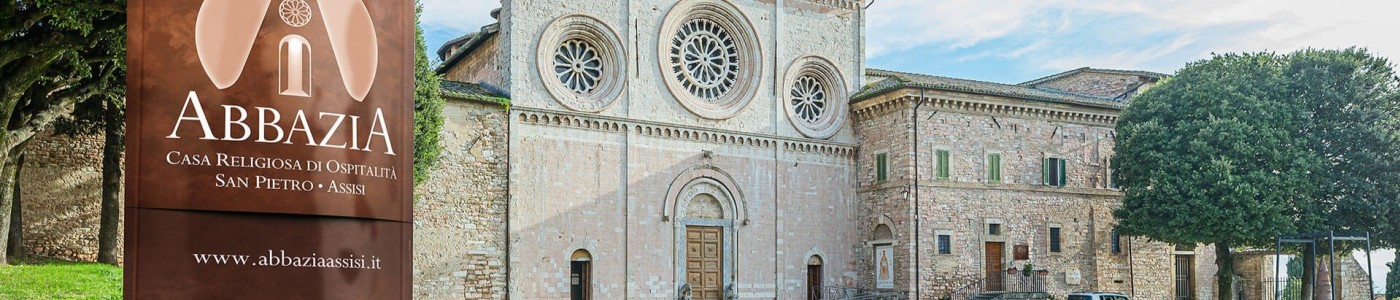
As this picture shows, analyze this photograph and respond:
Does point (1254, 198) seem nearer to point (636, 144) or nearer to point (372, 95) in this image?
point (636, 144)

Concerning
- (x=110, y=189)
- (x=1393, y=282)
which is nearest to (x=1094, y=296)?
(x=1393, y=282)

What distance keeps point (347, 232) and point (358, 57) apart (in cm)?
110

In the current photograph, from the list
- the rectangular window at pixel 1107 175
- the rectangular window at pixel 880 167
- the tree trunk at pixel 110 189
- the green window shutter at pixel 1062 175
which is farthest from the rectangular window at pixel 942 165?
the tree trunk at pixel 110 189

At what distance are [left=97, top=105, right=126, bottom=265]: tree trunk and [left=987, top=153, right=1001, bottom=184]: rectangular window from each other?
21.7 metres

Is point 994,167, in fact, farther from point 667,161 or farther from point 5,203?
point 5,203

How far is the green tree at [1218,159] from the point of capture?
29.1 meters

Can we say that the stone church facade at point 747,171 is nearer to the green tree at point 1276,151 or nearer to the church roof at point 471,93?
the church roof at point 471,93

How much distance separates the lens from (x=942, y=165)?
31656mm

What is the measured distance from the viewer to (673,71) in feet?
99.6

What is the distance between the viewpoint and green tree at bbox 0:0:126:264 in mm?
14680

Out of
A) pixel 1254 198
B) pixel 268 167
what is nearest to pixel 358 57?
pixel 268 167

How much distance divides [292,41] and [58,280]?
46.9 feet

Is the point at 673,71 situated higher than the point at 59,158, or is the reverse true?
the point at 673,71

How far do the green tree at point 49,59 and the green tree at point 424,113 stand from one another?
612 cm
